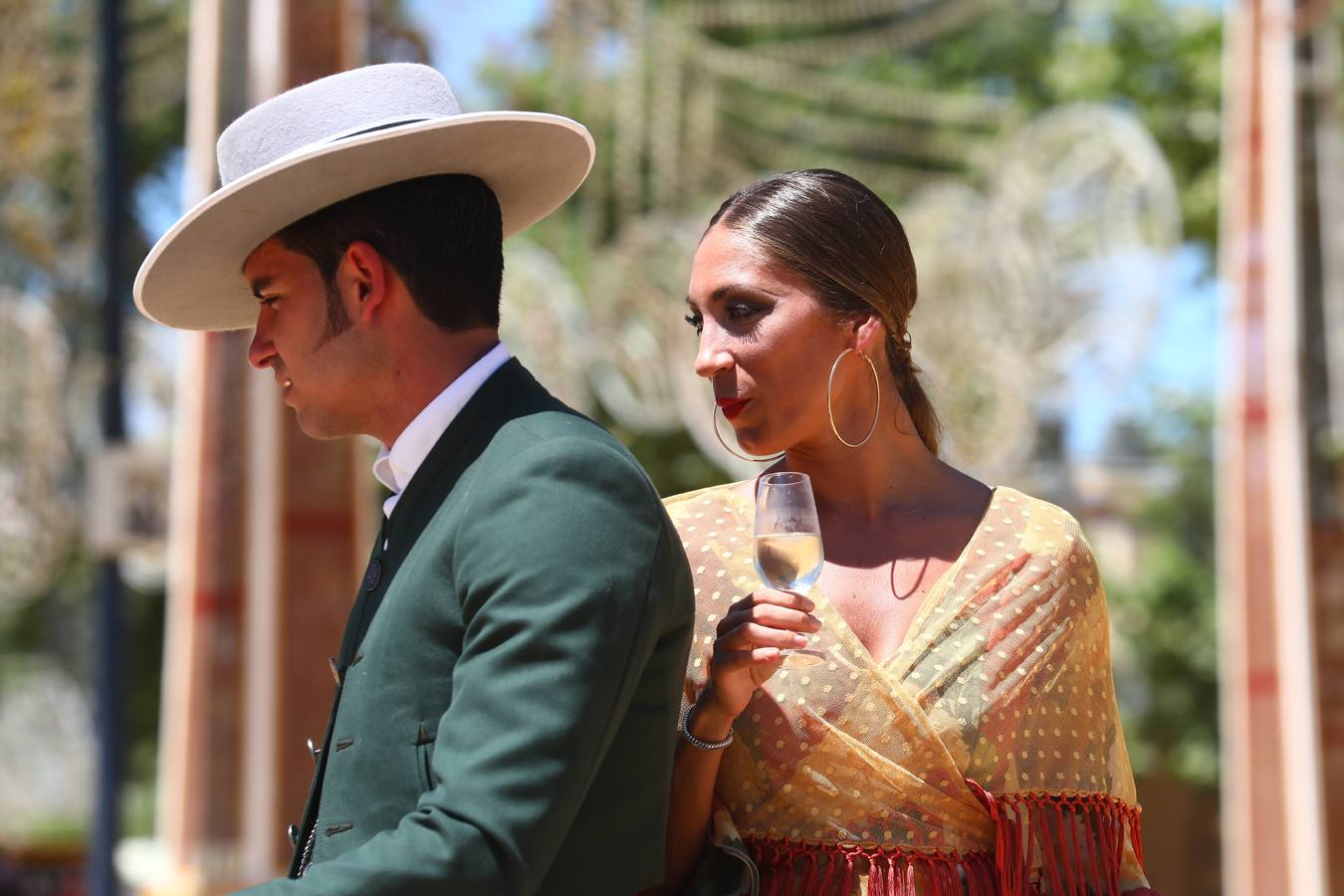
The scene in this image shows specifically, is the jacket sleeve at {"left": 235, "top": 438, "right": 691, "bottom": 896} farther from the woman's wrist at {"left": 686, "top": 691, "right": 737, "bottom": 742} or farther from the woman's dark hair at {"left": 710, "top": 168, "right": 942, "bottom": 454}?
the woman's dark hair at {"left": 710, "top": 168, "right": 942, "bottom": 454}

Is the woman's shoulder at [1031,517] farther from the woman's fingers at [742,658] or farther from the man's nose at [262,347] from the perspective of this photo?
the man's nose at [262,347]

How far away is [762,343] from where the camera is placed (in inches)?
114

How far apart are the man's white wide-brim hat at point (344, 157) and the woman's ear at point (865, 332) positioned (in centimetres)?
55

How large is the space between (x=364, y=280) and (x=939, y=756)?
1.18 meters

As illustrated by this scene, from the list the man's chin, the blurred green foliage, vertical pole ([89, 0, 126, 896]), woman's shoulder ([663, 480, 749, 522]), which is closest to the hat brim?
the man's chin

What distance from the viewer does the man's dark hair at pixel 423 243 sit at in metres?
2.38

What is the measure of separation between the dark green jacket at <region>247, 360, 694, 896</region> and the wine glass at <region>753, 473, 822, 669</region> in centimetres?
26

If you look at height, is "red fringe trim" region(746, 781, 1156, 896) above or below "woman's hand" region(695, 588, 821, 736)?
below

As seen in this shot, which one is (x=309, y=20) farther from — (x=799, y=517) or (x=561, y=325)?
(x=561, y=325)

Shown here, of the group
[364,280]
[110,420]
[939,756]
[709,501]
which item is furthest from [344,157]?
[110,420]

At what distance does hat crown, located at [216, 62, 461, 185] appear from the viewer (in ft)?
8.04

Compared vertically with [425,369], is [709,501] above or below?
below

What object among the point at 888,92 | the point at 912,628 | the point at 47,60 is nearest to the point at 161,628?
the point at 888,92

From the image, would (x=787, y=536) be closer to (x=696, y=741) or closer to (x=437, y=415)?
(x=696, y=741)
